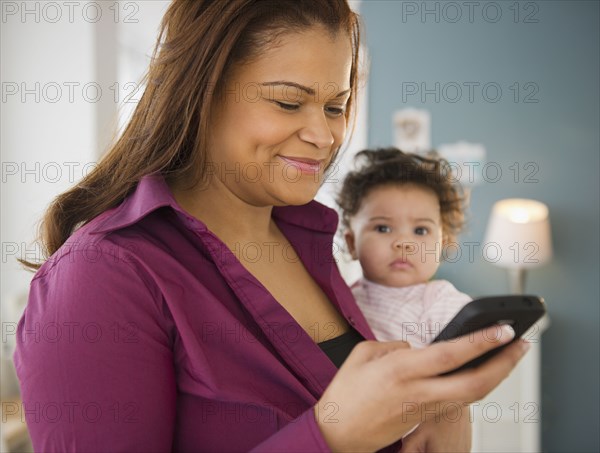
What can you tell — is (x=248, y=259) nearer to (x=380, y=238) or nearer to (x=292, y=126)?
(x=292, y=126)

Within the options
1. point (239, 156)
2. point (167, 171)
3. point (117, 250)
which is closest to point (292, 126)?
point (239, 156)

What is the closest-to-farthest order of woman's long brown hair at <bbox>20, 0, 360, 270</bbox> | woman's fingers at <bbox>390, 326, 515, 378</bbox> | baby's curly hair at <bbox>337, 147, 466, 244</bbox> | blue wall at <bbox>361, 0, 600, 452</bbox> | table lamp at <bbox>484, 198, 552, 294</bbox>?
woman's fingers at <bbox>390, 326, 515, 378</bbox>
woman's long brown hair at <bbox>20, 0, 360, 270</bbox>
baby's curly hair at <bbox>337, 147, 466, 244</bbox>
table lamp at <bbox>484, 198, 552, 294</bbox>
blue wall at <bbox>361, 0, 600, 452</bbox>

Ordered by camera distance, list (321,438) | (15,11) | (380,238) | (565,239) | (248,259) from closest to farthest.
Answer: (321,438), (248,259), (380,238), (15,11), (565,239)

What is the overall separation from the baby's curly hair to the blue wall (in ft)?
5.63

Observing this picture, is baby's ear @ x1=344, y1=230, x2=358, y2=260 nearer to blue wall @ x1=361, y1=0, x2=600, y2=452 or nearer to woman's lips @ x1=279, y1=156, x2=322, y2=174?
woman's lips @ x1=279, y1=156, x2=322, y2=174

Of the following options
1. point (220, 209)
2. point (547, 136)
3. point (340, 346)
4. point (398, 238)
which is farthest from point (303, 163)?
point (547, 136)

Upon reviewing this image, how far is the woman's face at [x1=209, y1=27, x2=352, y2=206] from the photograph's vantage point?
941 mm

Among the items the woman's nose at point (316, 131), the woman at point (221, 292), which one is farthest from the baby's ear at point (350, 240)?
the woman's nose at point (316, 131)

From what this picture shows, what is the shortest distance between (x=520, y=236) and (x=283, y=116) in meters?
2.45

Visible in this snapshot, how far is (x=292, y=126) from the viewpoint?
96 centimetres

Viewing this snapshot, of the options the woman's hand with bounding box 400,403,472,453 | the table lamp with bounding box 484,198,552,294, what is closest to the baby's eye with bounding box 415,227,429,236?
the woman's hand with bounding box 400,403,472,453

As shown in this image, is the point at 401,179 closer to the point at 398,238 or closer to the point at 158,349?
the point at 398,238

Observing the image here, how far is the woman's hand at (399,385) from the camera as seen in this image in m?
0.65

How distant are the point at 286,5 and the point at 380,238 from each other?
0.66m
